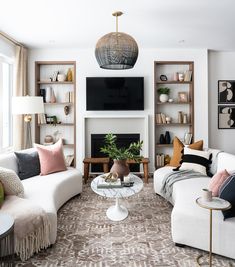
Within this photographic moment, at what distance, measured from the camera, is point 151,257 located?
2545 mm

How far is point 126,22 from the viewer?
13.6 feet

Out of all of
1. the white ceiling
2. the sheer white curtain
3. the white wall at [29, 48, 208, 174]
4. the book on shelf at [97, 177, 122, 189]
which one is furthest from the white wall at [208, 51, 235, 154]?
the sheer white curtain

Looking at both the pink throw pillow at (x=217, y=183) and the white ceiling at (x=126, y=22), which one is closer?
the pink throw pillow at (x=217, y=183)

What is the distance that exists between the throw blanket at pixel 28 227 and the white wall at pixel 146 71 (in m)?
3.21

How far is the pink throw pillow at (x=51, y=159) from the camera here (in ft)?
13.4

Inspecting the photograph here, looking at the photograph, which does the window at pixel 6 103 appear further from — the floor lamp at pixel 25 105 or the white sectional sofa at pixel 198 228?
the white sectional sofa at pixel 198 228

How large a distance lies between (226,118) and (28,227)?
4886mm

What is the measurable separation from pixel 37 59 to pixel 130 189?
12.2ft

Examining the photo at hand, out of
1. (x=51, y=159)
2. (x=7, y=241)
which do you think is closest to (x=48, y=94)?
(x=51, y=159)

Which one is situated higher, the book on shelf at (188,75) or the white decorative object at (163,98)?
the book on shelf at (188,75)

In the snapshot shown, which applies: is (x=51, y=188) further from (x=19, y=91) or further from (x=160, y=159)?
(x=160, y=159)

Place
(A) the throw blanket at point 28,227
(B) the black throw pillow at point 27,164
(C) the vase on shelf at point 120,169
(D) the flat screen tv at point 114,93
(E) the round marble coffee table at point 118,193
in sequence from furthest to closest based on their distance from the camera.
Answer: (D) the flat screen tv at point 114,93 < (B) the black throw pillow at point 27,164 < (C) the vase on shelf at point 120,169 < (E) the round marble coffee table at point 118,193 < (A) the throw blanket at point 28,227

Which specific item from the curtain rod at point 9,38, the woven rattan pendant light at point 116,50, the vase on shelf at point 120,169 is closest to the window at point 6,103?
the curtain rod at point 9,38

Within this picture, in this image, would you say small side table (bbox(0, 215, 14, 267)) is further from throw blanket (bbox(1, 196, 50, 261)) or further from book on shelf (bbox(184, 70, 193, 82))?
book on shelf (bbox(184, 70, 193, 82))
